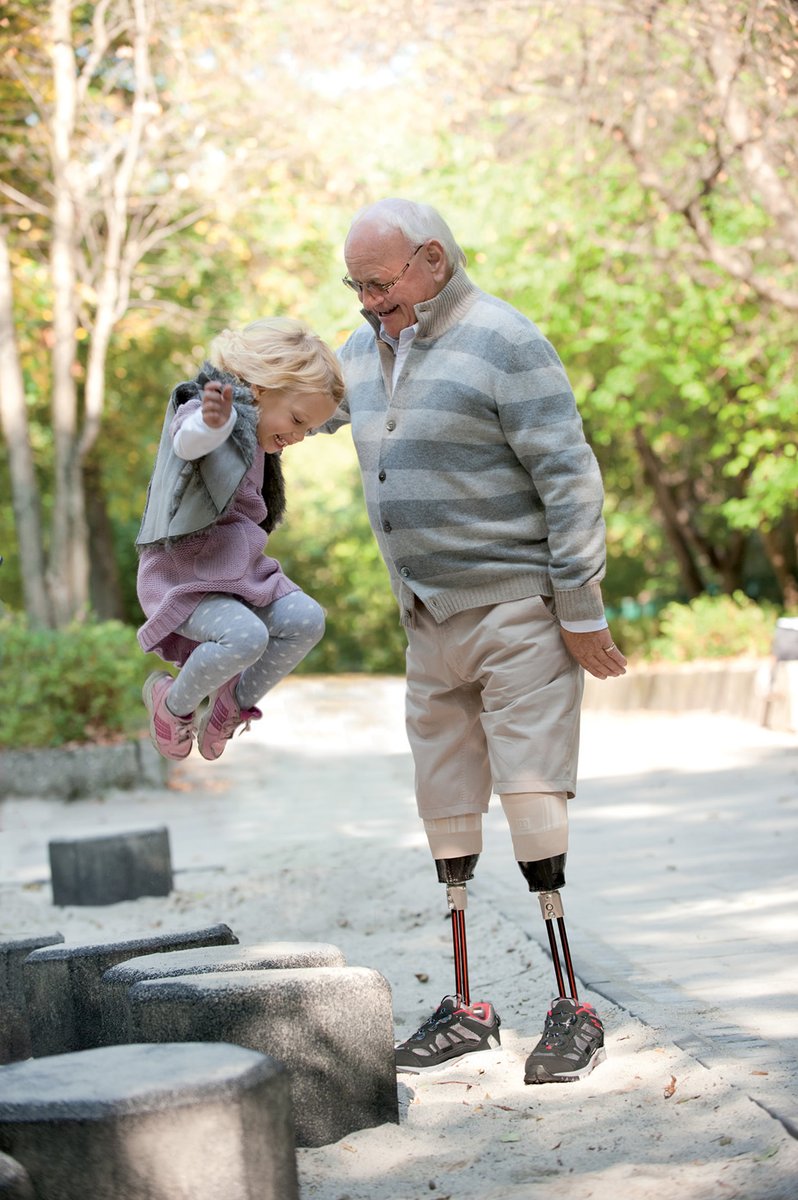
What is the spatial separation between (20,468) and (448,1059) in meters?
9.63

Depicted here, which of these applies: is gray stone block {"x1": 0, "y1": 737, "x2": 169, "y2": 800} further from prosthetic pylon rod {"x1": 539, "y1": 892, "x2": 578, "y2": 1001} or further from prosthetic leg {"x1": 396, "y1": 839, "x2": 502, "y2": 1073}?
prosthetic pylon rod {"x1": 539, "y1": 892, "x2": 578, "y2": 1001}

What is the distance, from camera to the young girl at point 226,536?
360cm

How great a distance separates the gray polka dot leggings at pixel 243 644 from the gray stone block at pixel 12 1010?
2.99ft

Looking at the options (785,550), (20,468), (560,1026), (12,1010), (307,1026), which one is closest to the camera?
(307,1026)

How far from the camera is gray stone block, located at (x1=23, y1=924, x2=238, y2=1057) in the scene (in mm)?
3740

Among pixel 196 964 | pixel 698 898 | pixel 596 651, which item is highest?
pixel 596 651

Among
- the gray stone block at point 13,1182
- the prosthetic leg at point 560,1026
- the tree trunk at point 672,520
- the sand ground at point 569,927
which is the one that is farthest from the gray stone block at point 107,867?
the tree trunk at point 672,520

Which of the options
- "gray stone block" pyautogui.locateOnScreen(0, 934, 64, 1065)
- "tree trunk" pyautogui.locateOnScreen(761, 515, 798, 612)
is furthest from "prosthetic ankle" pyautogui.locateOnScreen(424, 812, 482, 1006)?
"tree trunk" pyautogui.locateOnScreen(761, 515, 798, 612)

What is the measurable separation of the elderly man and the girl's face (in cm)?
15

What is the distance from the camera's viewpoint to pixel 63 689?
10.8m

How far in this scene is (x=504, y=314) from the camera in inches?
146

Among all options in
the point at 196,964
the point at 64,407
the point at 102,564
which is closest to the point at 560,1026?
the point at 196,964

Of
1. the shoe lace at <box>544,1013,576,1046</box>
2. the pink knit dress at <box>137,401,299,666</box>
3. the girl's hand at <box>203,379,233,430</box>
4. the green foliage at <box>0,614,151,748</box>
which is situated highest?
the girl's hand at <box>203,379,233,430</box>

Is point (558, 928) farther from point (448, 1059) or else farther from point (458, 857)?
point (448, 1059)
